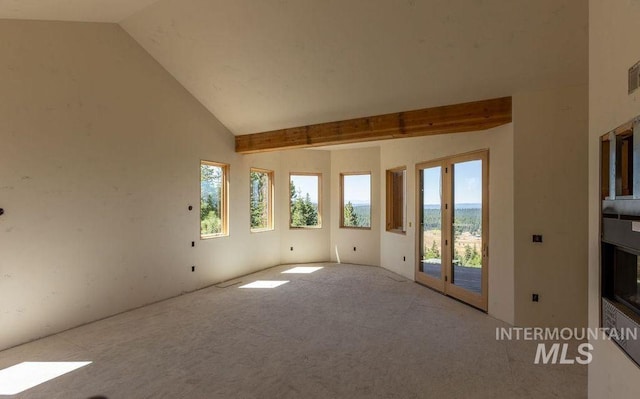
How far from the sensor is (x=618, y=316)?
1541 millimetres

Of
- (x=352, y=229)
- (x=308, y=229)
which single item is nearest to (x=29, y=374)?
(x=308, y=229)

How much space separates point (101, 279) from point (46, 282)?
0.58 m

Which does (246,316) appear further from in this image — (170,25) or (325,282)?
(170,25)

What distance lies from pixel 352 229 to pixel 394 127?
364cm

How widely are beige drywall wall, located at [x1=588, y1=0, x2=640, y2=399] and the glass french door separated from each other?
2.40 metres

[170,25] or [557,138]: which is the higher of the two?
[170,25]

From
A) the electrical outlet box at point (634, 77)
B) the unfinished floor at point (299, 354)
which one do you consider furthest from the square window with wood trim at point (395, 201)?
the electrical outlet box at point (634, 77)

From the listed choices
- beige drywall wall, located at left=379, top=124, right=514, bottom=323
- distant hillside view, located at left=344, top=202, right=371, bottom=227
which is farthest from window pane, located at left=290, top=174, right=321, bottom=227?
beige drywall wall, located at left=379, top=124, right=514, bottom=323

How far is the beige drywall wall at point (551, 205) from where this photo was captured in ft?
11.1

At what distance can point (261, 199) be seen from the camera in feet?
23.4

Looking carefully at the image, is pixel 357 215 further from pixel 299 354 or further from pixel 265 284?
pixel 299 354

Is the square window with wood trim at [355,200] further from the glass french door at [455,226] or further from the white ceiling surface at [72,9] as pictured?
the white ceiling surface at [72,9]

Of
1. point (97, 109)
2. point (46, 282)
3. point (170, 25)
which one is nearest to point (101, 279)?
point (46, 282)

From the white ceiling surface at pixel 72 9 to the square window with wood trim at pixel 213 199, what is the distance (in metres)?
2.40
